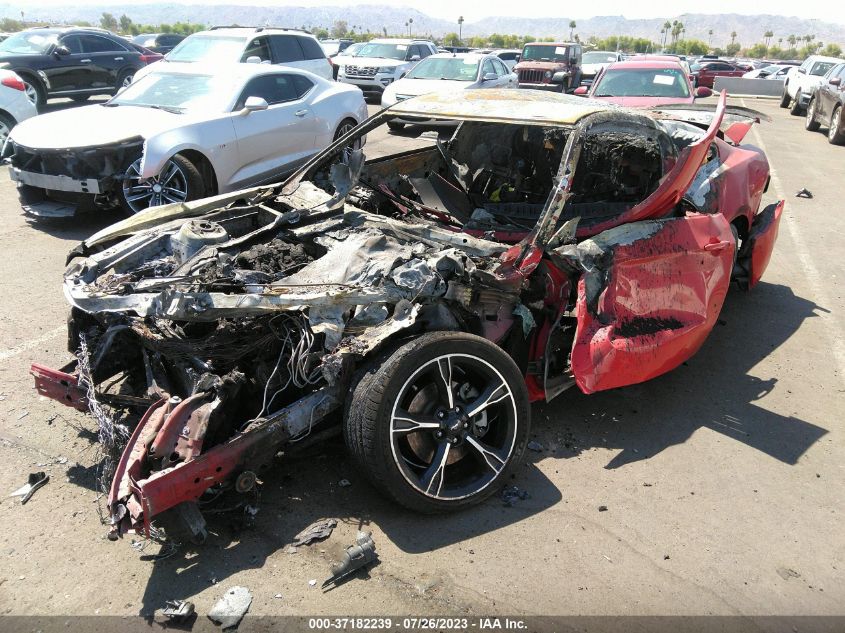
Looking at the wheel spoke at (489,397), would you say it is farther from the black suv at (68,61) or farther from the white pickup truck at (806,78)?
the white pickup truck at (806,78)

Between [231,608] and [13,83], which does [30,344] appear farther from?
[13,83]

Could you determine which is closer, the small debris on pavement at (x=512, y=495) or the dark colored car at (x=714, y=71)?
the small debris on pavement at (x=512, y=495)

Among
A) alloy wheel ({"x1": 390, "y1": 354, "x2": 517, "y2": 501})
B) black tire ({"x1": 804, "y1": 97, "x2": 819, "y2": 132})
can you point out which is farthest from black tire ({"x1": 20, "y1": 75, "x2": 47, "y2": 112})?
black tire ({"x1": 804, "y1": 97, "x2": 819, "y2": 132})

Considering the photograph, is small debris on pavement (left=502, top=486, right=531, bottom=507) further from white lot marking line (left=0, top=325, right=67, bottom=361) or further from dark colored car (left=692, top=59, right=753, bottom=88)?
dark colored car (left=692, top=59, right=753, bottom=88)

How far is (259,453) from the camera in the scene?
2.96 metres

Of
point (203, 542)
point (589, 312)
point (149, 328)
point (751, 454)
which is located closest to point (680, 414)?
point (751, 454)

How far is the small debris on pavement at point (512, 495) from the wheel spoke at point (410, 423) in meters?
0.55

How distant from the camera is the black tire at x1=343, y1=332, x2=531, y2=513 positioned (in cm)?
300

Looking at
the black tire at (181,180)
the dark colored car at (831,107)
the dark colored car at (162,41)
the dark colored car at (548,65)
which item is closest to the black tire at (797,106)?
the dark colored car at (831,107)

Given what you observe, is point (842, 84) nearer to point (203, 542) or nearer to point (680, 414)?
point (680, 414)

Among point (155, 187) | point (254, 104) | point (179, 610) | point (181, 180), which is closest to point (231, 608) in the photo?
point (179, 610)

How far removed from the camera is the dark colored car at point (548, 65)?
67.7 feet

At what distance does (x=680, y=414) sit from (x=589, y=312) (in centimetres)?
110

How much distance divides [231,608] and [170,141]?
18.2 feet
